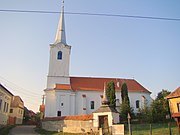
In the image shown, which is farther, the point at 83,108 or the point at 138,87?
the point at 138,87

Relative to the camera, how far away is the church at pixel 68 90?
40.2m

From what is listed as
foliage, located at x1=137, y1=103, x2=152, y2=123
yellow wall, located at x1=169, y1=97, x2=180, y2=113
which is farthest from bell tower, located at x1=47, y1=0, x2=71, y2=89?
yellow wall, located at x1=169, y1=97, x2=180, y2=113

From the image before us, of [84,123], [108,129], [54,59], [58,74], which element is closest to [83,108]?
[58,74]

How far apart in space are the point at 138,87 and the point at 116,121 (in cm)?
2395

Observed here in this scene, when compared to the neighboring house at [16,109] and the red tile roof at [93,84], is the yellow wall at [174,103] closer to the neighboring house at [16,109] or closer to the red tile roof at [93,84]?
the red tile roof at [93,84]

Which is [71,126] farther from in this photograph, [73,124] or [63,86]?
[63,86]

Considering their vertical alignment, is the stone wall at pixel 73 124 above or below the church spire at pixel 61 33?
below

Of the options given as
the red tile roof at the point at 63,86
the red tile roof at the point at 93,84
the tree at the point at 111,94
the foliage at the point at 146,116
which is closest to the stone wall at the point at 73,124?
the tree at the point at 111,94

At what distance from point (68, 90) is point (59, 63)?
630cm

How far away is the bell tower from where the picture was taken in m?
42.1

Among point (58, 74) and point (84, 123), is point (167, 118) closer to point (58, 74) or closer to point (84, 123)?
point (84, 123)

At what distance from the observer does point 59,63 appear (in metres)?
43.1

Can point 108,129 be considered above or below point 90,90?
below

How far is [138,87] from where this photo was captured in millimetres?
47188
